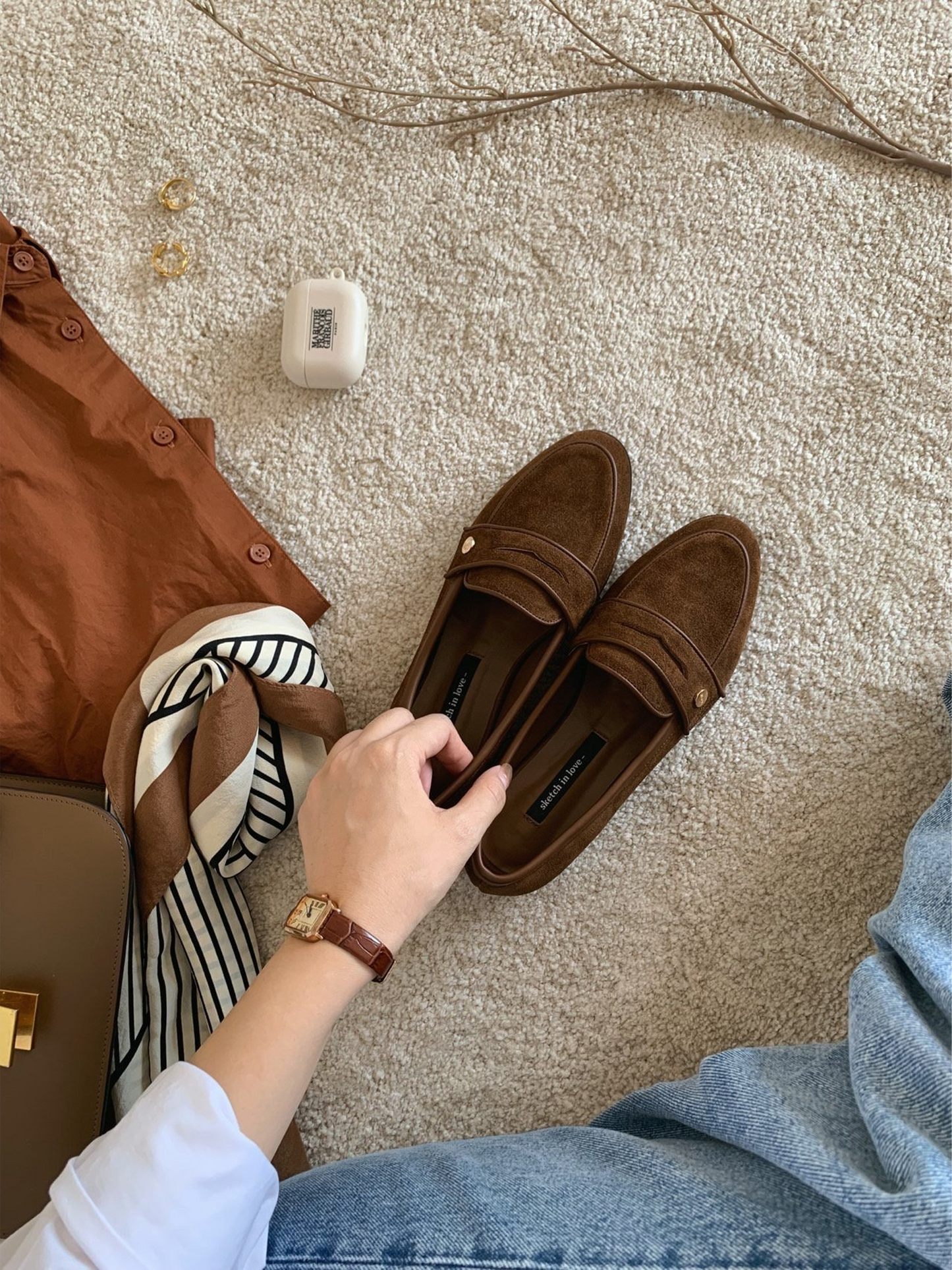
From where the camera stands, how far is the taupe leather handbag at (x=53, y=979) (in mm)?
775

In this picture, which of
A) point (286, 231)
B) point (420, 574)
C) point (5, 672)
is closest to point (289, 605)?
point (420, 574)

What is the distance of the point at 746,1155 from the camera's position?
25.7 inches

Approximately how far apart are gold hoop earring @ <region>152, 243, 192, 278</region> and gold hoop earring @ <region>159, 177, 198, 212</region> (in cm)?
4

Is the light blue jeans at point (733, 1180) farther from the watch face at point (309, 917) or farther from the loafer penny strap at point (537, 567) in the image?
the loafer penny strap at point (537, 567)

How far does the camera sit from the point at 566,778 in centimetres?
92

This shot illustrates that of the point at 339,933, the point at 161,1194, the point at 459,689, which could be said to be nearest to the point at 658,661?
the point at 459,689

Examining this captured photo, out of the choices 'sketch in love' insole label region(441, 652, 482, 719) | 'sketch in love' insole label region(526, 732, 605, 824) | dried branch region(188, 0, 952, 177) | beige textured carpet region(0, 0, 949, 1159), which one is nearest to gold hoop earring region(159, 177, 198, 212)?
beige textured carpet region(0, 0, 949, 1159)

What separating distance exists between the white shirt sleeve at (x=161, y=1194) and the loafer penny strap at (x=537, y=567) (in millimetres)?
531

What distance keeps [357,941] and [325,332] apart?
658mm

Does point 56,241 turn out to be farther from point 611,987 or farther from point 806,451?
point 611,987

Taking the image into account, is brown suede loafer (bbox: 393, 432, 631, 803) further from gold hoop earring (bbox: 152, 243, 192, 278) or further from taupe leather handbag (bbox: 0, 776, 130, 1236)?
gold hoop earring (bbox: 152, 243, 192, 278)

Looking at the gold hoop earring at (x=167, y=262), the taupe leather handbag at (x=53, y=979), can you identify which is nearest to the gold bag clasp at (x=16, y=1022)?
the taupe leather handbag at (x=53, y=979)

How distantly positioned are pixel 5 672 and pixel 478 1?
919 millimetres

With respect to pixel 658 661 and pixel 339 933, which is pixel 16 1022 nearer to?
pixel 339 933
